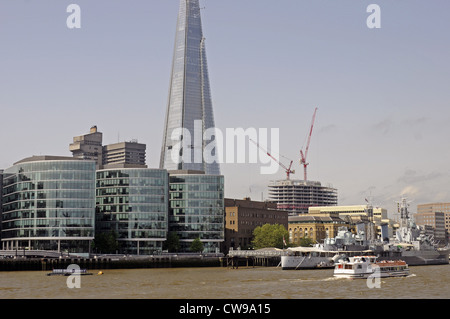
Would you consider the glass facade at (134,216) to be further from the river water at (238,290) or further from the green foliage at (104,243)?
the river water at (238,290)

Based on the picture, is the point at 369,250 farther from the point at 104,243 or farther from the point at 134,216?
the point at 104,243

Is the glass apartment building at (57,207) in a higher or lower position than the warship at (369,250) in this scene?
higher

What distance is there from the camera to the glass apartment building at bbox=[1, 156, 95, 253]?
181m

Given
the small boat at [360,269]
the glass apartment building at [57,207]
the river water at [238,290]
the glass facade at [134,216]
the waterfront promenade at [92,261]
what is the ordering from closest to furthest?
the river water at [238,290]
the small boat at [360,269]
the waterfront promenade at [92,261]
the glass apartment building at [57,207]
the glass facade at [134,216]

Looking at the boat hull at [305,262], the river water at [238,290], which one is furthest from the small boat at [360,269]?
the boat hull at [305,262]

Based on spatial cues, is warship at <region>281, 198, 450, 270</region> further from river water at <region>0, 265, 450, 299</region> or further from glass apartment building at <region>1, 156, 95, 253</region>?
glass apartment building at <region>1, 156, 95, 253</region>

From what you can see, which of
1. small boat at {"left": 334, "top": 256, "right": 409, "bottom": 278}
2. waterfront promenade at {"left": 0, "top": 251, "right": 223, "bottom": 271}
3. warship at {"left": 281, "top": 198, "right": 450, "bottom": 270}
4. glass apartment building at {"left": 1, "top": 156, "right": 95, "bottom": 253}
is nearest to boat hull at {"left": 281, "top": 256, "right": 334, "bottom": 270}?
warship at {"left": 281, "top": 198, "right": 450, "bottom": 270}

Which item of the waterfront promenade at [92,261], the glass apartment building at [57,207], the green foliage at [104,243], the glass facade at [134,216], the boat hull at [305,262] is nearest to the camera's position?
the boat hull at [305,262]

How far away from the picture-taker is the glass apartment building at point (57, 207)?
181250mm

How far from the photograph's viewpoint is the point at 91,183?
18400cm

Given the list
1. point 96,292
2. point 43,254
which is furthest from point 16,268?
point 96,292

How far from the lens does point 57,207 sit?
7136 inches

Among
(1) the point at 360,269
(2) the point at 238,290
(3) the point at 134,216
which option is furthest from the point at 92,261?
(2) the point at 238,290
